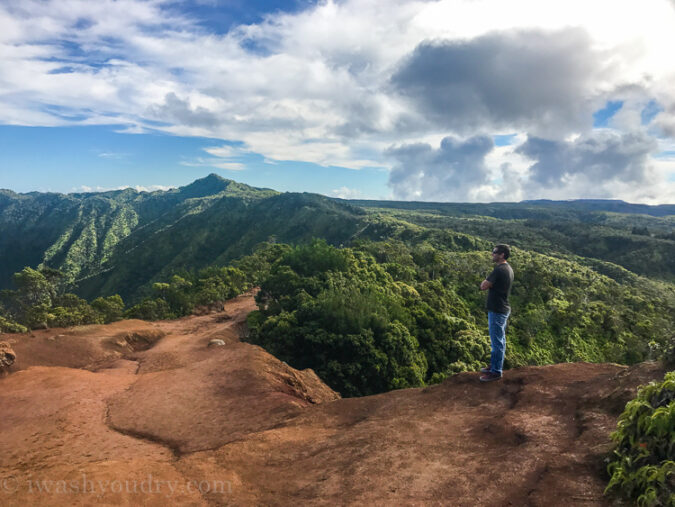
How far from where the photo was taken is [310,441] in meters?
8.94

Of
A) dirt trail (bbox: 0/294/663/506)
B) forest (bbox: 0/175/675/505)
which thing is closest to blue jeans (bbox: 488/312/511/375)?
dirt trail (bbox: 0/294/663/506)

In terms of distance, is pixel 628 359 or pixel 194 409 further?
pixel 628 359

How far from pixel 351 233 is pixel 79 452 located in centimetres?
15248

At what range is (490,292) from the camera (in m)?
9.81

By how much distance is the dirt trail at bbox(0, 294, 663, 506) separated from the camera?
611 cm

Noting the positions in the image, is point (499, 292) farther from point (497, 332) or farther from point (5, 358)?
point (5, 358)

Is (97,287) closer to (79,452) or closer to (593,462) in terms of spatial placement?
(79,452)

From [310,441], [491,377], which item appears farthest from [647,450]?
[310,441]

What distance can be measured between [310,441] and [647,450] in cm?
689

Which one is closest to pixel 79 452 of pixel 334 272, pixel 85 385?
pixel 85 385

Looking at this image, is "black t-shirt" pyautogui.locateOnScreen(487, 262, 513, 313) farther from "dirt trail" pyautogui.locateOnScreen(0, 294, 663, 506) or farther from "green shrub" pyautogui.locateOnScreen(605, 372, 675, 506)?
"green shrub" pyautogui.locateOnScreen(605, 372, 675, 506)

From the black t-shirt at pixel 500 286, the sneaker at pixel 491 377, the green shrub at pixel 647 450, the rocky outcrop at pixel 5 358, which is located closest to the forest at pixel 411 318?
the green shrub at pixel 647 450

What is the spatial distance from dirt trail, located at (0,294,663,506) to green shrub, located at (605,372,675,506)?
0.42m

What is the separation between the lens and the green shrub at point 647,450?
14.1ft
